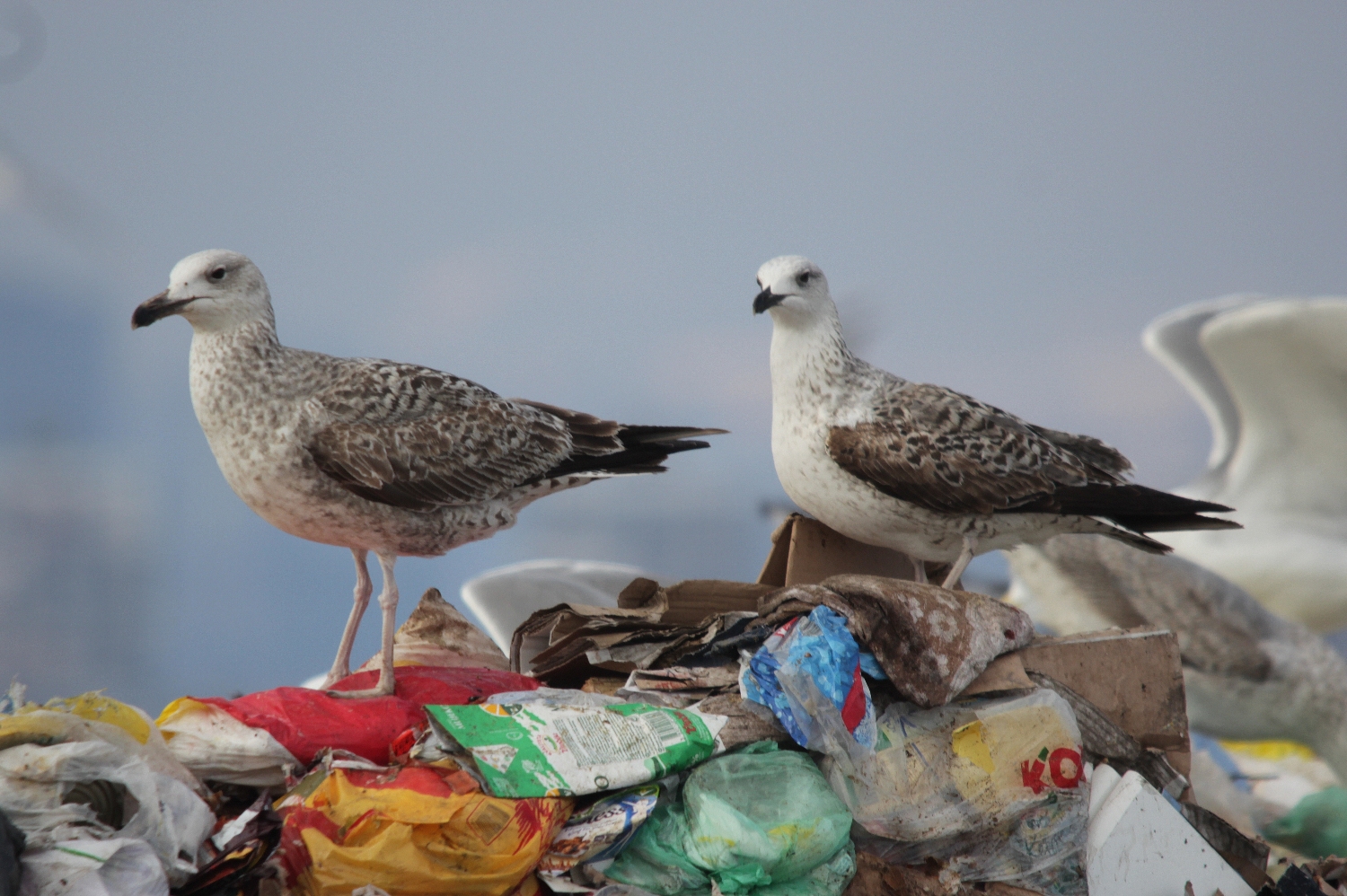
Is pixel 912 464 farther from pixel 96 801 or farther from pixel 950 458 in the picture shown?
pixel 96 801

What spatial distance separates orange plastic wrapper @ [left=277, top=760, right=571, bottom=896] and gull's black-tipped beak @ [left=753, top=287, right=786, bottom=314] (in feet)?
3.78

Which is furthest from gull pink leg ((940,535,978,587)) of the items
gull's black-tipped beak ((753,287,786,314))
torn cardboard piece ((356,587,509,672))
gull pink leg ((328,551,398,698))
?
gull pink leg ((328,551,398,698))

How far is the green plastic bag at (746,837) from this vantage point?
1577 millimetres

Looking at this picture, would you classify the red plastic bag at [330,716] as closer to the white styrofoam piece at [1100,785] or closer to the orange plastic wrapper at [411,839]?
the orange plastic wrapper at [411,839]

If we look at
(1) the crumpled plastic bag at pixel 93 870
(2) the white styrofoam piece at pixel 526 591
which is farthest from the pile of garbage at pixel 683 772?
(2) the white styrofoam piece at pixel 526 591

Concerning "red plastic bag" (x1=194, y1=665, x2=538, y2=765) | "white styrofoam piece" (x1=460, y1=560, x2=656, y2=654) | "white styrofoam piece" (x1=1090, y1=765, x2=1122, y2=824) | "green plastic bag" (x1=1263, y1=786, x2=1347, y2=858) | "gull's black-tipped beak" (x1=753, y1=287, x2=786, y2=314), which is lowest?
"green plastic bag" (x1=1263, y1=786, x2=1347, y2=858)

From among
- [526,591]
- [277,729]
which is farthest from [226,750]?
[526,591]

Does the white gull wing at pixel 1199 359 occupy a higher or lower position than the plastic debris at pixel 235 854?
higher

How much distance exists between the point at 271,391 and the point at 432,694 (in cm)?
62

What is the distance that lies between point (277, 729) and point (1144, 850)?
54.6 inches

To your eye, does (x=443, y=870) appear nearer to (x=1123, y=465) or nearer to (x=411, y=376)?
(x=411, y=376)

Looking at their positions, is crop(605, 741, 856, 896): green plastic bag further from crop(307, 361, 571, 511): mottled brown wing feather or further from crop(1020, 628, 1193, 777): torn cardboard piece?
crop(307, 361, 571, 511): mottled brown wing feather

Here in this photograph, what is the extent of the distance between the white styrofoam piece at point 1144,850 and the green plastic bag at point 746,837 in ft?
1.48

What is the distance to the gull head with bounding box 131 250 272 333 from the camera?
2061 mm
